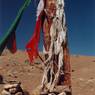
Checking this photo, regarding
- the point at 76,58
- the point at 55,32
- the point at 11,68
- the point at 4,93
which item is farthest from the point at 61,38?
the point at 76,58

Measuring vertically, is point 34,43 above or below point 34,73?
above

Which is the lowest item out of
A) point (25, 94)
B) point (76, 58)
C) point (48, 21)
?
point (76, 58)

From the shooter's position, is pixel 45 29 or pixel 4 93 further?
pixel 4 93

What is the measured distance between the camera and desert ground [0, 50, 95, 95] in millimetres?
27164

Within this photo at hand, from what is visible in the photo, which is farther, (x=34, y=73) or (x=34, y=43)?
(x=34, y=73)

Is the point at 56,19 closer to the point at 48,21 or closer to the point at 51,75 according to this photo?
the point at 48,21

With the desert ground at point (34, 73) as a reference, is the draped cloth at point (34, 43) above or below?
above

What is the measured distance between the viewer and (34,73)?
3297cm

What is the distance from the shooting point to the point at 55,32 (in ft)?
40.4

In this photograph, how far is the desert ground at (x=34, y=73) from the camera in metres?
27.2

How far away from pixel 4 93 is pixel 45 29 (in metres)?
4.41

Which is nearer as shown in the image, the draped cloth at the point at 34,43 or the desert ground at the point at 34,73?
the draped cloth at the point at 34,43

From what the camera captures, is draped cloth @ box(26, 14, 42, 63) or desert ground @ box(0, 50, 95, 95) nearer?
draped cloth @ box(26, 14, 42, 63)

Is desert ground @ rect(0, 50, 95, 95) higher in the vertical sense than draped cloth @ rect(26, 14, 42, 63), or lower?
lower
